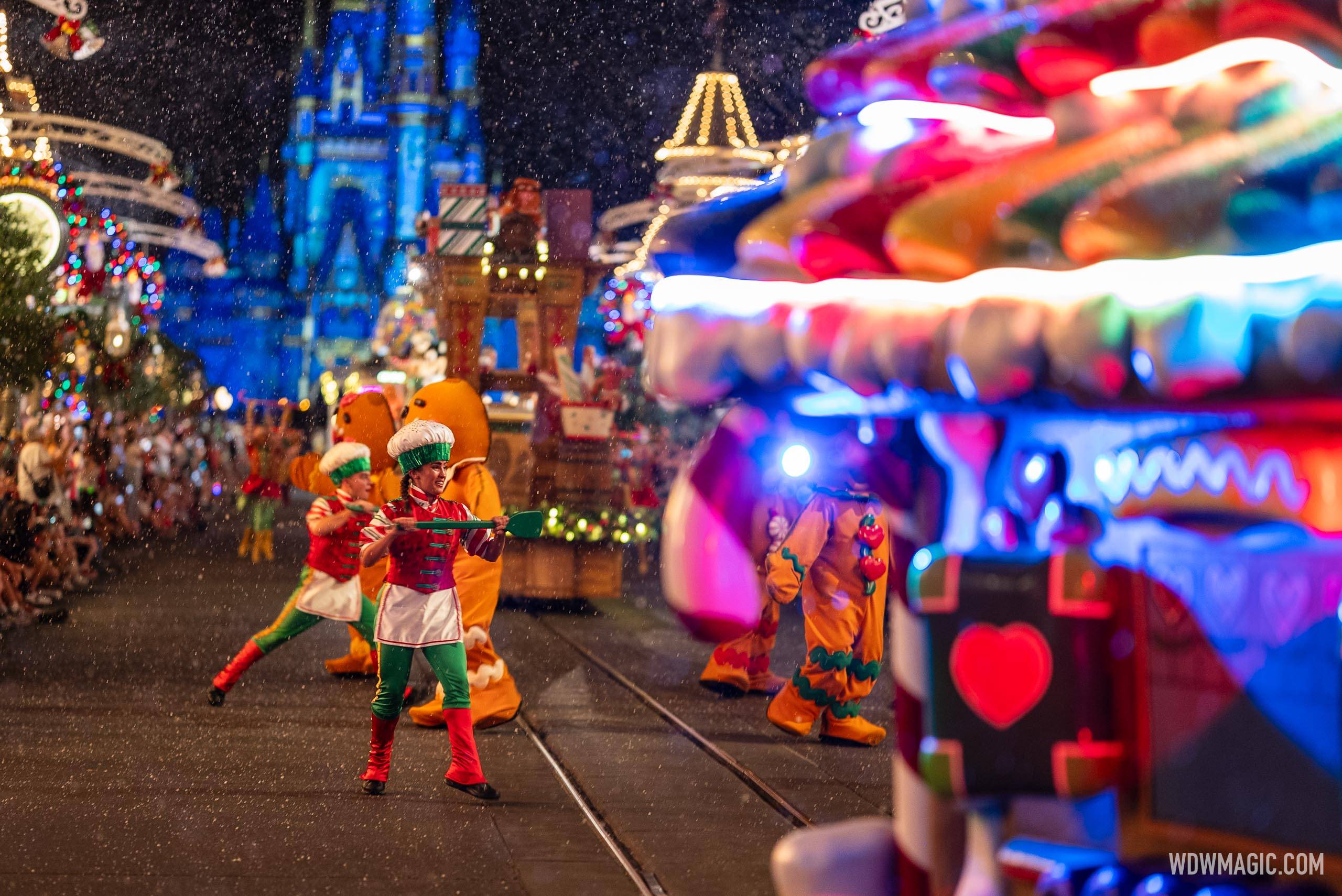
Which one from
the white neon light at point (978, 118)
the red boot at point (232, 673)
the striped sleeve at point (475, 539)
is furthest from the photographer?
the red boot at point (232, 673)

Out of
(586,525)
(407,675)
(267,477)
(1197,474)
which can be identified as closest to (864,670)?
(407,675)

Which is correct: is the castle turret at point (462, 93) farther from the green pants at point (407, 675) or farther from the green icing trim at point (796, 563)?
the green pants at point (407, 675)

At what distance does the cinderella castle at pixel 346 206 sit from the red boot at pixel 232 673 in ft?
282

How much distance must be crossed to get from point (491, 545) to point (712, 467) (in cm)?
383

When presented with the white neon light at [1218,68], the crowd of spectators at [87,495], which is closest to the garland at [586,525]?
the crowd of spectators at [87,495]

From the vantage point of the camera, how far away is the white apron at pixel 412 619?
6477 mm

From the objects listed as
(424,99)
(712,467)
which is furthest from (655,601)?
(424,99)

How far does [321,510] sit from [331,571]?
663mm

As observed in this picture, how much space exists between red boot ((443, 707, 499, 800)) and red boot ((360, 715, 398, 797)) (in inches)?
9.7

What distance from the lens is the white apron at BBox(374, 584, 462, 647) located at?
255 inches

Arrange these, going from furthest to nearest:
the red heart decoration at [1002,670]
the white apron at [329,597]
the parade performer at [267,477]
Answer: the parade performer at [267,477]
the white apron at [329,597]
the red heart decoration at [1002,670]

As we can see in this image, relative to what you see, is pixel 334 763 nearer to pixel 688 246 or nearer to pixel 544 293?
pixel 688 246

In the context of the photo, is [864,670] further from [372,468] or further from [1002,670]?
[1002,670]

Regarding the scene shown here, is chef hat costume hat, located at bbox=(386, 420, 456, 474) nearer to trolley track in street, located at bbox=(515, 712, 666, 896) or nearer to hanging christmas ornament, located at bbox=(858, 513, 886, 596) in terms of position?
trolley track in street, located at bbox=(515, 712, 666, 896)
